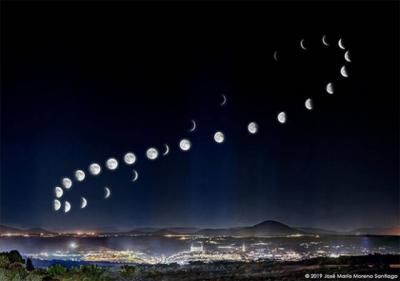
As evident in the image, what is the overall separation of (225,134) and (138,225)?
2.15 meters

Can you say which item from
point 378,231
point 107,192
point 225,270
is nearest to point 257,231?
point 225,270

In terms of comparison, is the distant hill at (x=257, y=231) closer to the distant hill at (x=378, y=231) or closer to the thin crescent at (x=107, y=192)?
the distant hill at (x=378, y=231)

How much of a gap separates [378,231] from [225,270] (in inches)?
101

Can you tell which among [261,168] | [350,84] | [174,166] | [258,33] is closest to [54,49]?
[174,166]

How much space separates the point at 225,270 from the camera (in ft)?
26.3

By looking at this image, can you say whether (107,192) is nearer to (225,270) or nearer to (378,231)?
(225,270)

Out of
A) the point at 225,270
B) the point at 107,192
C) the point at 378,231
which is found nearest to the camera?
the point at 225,270

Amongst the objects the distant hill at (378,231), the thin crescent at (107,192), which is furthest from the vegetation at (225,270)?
the thin crescent at (107,192)

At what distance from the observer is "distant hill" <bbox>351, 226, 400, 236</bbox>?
862 centimetres

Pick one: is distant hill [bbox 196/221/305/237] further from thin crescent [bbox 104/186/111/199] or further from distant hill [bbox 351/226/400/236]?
thin crescent [bbox 104/186/111/199]

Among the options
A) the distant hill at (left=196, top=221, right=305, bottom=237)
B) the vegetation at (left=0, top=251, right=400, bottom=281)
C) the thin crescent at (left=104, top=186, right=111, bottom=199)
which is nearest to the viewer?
the vegetation at (left=0, top=251, right=400, bottom=281)

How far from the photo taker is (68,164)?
895cm

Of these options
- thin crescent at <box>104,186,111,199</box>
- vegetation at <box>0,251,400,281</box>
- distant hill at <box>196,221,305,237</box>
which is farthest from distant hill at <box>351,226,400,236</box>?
thin crescent at <box>104,186,111,199</box>

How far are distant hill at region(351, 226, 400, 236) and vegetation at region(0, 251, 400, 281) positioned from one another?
23.0 inches
